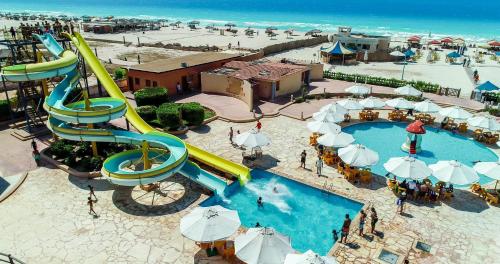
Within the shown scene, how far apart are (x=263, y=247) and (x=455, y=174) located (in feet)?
37.8

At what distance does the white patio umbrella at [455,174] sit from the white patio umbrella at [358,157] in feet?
10.5

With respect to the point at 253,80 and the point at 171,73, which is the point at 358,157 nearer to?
the point at 253,80

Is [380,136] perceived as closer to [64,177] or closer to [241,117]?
[241,117]

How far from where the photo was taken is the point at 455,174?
60.8 ft

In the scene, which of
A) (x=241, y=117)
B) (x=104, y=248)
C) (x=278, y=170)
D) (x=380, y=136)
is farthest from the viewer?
(x=241, y=117)

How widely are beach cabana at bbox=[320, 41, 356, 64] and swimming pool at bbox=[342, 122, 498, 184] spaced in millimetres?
24815

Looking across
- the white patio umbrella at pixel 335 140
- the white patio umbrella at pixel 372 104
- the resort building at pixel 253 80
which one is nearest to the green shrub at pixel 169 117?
the resort building at pixel 253 80

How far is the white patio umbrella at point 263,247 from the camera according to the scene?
13023mm

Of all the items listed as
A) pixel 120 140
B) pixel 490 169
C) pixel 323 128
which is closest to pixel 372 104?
pixel 323 128

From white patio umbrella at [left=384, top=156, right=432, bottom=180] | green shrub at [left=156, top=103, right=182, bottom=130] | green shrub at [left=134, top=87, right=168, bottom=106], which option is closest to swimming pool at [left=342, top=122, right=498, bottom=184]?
white patio umbrella at [left=384, top=156, right=432, bottom=180]

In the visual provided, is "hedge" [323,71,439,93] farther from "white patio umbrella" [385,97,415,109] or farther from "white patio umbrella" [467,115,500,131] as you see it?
"white patio umbrella" [467,115,500,131]

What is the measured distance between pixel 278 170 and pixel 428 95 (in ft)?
79.2

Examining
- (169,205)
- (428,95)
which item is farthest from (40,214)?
(428,95)

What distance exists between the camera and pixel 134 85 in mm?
37438
